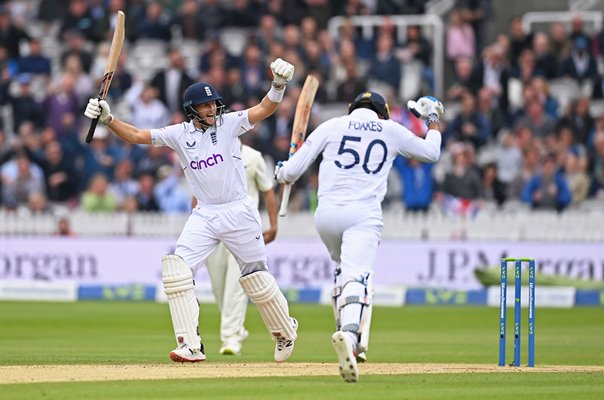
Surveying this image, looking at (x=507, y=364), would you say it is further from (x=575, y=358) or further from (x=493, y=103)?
(x=493, y=103)

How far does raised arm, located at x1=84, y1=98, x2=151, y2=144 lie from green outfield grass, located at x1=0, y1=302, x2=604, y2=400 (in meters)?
1.63

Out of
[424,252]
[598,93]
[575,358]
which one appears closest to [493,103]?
[598,93]

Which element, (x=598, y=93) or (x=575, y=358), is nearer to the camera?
(x=575, y=358)

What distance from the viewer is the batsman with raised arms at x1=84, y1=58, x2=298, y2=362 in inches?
394

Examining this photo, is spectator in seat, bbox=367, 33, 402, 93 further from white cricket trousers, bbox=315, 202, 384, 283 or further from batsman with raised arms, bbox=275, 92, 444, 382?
white cricket trousers, bbox=315, 202, 384, 283

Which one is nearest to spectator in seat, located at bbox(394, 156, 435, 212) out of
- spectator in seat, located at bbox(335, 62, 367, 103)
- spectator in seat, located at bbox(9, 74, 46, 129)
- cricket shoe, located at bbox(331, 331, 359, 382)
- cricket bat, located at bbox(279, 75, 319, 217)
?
spectator in seat, located at bbox(335, 62, 367, 103)

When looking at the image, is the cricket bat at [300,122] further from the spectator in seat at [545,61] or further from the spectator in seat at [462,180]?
the spectator in seat at [545,61]

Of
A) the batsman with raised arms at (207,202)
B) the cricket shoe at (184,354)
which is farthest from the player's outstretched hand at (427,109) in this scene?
the cricket shoe at (184,354)

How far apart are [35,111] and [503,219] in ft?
26.1

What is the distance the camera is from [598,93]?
22562 millimetres

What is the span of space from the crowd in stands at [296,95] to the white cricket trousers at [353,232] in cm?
1094

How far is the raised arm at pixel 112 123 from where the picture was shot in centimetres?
989

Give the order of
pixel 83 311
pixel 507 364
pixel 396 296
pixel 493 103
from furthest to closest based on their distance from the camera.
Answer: pixel 493 103
pixel 396 296
pixel 83 311
pixel 507 364

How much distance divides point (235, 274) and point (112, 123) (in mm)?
2578
